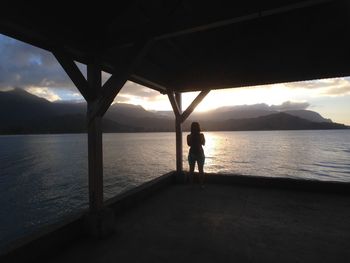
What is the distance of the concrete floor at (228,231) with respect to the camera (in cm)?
300

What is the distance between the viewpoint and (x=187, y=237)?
3527mm

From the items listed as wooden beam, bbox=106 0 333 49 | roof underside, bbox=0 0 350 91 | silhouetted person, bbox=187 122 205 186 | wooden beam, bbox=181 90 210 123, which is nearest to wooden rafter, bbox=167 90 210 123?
wooden beam, bbox=181 90 210 123

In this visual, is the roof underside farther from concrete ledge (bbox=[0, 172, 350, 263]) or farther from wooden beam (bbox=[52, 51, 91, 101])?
concrete ledge (bbox=[0, 172, 350, 263])

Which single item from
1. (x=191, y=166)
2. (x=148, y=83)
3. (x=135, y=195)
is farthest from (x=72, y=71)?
(x=191, y=166)

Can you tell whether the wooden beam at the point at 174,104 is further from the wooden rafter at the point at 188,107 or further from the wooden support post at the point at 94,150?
the wooden support post at the point at 94,150

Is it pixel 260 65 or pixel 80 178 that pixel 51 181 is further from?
pixel 260 65

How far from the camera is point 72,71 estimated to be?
313 cm

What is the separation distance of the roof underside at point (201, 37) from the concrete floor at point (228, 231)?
2.66 metres

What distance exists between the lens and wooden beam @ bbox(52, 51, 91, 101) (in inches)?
118

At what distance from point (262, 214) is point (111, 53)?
4022mm

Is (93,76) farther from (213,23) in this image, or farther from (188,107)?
(188,107)

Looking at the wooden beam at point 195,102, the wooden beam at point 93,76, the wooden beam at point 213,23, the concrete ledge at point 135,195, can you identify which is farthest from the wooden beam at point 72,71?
the wooden beam at point 195,102

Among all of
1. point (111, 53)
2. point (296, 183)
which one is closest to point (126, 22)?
point (111, 53)

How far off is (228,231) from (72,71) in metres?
3.33
